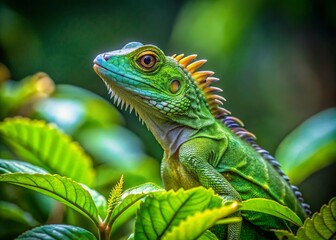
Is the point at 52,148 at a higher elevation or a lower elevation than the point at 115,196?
lower

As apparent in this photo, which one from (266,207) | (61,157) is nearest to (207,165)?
(266,207)

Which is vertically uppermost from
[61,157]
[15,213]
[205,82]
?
[205,82]

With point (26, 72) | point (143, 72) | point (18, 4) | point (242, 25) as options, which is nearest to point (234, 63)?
point (242, 25)

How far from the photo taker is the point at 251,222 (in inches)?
62.9

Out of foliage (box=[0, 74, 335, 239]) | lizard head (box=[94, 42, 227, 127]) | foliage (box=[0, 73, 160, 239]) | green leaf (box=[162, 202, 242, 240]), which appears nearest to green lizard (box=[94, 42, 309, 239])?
lizard head (box=[94, 42, 227, 127])

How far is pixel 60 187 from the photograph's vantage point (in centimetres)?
120

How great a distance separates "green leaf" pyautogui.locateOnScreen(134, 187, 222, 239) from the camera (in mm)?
1088

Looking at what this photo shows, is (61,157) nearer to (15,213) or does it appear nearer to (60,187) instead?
(15,213)

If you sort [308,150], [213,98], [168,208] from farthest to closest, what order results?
[308,150] < [213,98] < [168,208]

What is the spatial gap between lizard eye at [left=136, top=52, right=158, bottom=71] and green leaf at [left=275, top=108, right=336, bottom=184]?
930 mm

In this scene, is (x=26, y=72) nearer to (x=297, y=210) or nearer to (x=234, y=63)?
(x=234, y=63)

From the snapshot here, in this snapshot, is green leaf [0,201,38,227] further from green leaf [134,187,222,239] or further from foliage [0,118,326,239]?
green leaf [134,187,222,239]

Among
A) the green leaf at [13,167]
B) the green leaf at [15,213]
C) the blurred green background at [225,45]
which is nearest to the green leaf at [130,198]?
the green leaf at [13,167]

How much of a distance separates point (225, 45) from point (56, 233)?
134 inches
